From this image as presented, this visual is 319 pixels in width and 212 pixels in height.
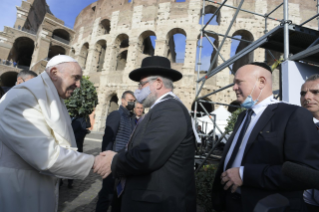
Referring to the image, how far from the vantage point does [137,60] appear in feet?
52.7

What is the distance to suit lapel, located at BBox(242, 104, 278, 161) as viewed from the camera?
1.41 metres

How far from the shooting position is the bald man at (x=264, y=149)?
119 centimetres

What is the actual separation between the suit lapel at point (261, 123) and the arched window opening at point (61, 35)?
29153mm

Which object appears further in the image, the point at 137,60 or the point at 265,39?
the point at 137,60

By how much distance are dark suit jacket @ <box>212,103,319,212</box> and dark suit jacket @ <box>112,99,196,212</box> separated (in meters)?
0.47

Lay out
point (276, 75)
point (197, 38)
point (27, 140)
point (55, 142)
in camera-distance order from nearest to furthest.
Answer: point (27, 140) → point (55, 142) → point (276, 75) → point (197, 38)

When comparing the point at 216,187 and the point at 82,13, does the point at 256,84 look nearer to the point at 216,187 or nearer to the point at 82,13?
the point at 216,187

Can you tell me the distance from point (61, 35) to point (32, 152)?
30.7 m

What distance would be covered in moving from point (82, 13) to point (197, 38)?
1559 cm

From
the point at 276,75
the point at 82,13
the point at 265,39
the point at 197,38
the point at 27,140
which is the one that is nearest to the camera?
the point at 27,140

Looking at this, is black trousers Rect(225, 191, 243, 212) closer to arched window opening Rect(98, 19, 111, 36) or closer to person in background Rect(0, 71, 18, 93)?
arched window opening Rect(98, 19, 111, 36)

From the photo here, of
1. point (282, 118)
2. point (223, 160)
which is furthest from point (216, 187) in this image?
point (282, 118)

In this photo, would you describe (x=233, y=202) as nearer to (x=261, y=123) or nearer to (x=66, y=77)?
(x=261, y=123)

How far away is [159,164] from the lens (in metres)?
1.39
